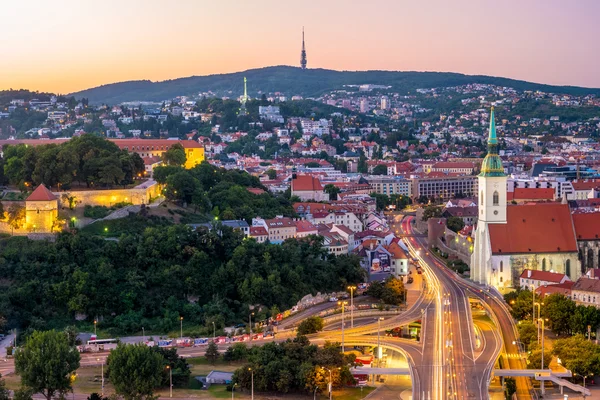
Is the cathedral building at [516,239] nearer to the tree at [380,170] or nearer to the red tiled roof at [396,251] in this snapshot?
the red tiled roof at [396,251]

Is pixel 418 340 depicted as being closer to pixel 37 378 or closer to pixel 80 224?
pixel 37 378

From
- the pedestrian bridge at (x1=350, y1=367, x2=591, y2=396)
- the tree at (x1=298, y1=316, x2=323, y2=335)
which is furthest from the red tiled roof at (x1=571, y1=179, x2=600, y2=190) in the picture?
the pedestrian bridge at (x1=350, y1=367, x2=591, y2=396)

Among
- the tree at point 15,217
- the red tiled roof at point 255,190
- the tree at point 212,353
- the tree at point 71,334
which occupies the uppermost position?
the tree at point 15,217

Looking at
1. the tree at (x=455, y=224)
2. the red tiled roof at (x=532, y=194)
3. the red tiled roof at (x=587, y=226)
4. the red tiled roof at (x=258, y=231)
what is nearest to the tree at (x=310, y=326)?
the red tiled roof at (x=258, y=231)

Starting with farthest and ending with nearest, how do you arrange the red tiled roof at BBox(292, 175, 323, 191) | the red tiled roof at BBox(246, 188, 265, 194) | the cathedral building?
the red tiled roof at BBox(292, 175, 323, 191) → the red tiled roof at BBox(246, 188, 265, 194) → the cathedral building

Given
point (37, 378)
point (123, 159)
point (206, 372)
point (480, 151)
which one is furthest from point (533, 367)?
point (480, 151)

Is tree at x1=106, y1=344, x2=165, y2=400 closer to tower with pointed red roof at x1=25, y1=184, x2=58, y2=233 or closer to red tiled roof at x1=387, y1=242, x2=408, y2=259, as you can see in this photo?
tower with pointed red roof at x1=25, y1=184, x2=58, y2=233
